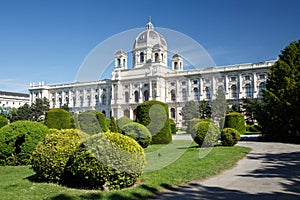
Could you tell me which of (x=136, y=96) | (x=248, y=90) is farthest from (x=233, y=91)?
(x=136, y=96)

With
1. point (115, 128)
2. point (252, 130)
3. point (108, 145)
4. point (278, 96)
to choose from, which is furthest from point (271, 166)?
point (252, 130)

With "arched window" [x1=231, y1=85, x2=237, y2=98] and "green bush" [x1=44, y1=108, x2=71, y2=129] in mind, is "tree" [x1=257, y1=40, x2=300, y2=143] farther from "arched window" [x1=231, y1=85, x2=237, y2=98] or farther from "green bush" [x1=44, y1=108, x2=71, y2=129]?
"arched window" [x1=231, y1=85, x2=237, y2=98]

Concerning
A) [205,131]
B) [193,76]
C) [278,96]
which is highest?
[193,76]

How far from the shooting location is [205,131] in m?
15.1

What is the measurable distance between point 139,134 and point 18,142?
261 inches

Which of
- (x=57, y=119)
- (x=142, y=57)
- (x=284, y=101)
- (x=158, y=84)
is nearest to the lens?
(x=284, y=101)

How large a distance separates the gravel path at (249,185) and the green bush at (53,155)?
2666 millimetres

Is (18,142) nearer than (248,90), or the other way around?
(18,142)

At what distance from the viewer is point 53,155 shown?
7520mm

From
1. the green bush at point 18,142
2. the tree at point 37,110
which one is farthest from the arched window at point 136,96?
the green bush at point 18,142

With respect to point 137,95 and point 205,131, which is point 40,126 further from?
point 137,95

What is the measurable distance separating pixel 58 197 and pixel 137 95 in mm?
69242

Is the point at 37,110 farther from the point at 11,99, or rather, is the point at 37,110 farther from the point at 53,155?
the point at 53,155

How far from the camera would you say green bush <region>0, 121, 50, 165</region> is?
11.3m
